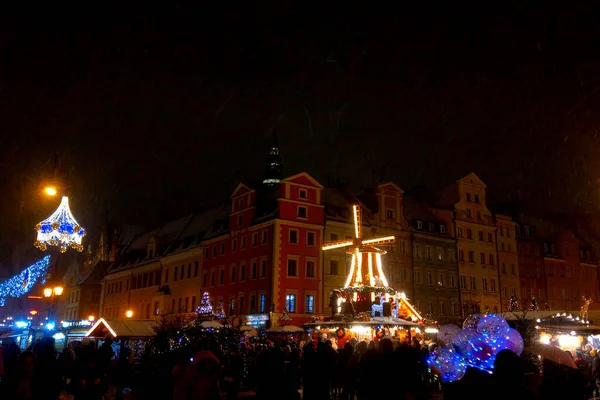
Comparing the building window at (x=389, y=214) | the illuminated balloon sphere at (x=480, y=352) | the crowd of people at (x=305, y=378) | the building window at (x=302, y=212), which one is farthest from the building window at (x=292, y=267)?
the illuminated balloon sphere at (x=480, y=352)

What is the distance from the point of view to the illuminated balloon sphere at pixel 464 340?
30.8 ft

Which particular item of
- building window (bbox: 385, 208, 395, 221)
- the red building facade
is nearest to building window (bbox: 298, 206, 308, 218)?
the red building facade

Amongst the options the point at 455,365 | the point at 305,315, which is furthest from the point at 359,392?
the point at 305,315

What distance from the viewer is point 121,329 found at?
78.8 ft

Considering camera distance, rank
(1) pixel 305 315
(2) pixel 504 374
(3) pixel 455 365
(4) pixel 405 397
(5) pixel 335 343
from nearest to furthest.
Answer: (2) pixel 504 374
(4) pixel 405 397
(3) pixel 455 365
(5) pixel 335 343
(1) pixel 305 315

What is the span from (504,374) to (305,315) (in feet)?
122

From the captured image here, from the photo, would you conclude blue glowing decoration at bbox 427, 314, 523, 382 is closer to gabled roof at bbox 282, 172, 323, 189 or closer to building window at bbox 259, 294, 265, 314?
building window at bbox 259, 294, 265, 314

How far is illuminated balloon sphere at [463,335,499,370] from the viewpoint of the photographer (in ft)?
30.1

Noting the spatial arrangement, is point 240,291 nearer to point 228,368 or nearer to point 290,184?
point 290,184

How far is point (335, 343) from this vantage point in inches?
1204

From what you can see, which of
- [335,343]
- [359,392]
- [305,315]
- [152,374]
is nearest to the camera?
[359,392]

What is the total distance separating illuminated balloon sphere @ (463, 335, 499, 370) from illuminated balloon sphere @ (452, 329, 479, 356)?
46mm

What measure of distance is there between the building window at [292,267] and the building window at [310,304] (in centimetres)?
205

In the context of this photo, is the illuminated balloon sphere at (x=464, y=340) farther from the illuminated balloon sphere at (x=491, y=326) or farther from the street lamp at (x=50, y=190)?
the street lamp at (x=50, y=190)
